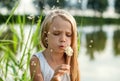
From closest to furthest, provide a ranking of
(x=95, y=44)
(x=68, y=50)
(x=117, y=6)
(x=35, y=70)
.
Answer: (x=68, y=50) → (x=35, y=70) → (x=95, y=44) → (x=117, y=6)

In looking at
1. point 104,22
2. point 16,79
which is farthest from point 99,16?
point 16,79

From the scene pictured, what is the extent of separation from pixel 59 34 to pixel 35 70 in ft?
0.73

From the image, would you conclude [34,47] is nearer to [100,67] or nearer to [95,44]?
[100,67]

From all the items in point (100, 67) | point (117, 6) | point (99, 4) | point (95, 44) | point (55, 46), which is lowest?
point (100, 67)

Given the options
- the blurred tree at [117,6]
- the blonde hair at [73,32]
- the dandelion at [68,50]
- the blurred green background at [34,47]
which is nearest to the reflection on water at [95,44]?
the blurred green background at [34,47]

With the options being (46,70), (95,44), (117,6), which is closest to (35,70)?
(46,70)

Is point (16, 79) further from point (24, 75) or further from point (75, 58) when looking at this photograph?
point (75, 58)

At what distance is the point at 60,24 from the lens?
2.16 m

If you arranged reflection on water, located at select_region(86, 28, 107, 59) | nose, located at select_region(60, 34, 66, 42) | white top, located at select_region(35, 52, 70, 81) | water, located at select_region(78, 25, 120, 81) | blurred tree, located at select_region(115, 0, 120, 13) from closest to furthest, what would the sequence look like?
1. nose, located at select_region(60, 34, 66, 42)
2. white top, located at select_region(35, 52, 70, 81)
3. water, located at select_region(78, 25, 120, 81)
4. reflection on water, located at select_region(86, 28, 107, 59)
5. blurred tree, located at select_region(115, 0, 120, 13)

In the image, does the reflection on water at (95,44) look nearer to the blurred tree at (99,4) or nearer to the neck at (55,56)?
the neck at (55,56)

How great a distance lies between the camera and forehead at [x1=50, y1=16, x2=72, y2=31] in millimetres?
2152

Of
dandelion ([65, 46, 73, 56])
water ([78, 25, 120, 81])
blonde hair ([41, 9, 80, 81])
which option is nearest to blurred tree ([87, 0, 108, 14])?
water ([78, 25, 120, 81])

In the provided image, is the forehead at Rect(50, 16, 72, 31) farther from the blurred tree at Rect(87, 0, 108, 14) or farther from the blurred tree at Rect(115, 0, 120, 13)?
the blurred tree at Rect(115, 0, 120, 13)

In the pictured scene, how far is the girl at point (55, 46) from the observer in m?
2.14
